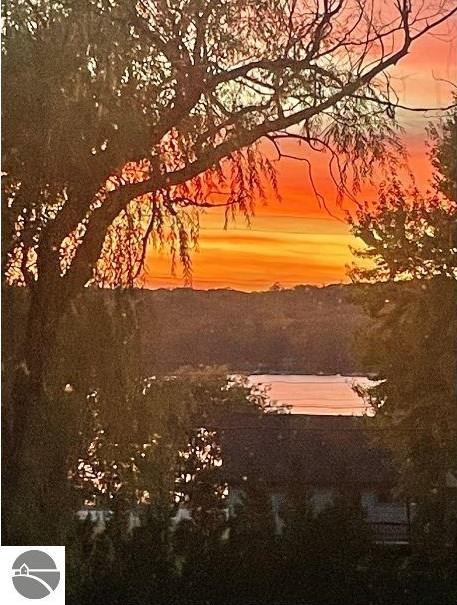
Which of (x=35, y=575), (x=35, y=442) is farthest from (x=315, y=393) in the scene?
(x=35, y=575)

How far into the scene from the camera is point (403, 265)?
8.82 ft

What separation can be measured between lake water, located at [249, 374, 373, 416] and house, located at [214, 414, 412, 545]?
2 cm

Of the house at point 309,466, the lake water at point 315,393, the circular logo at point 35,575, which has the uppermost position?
the lake water at point 315,393

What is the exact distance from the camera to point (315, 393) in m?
2.65

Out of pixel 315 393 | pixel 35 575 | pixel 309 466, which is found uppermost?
pixel 315 393

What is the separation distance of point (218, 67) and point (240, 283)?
1.65ft
